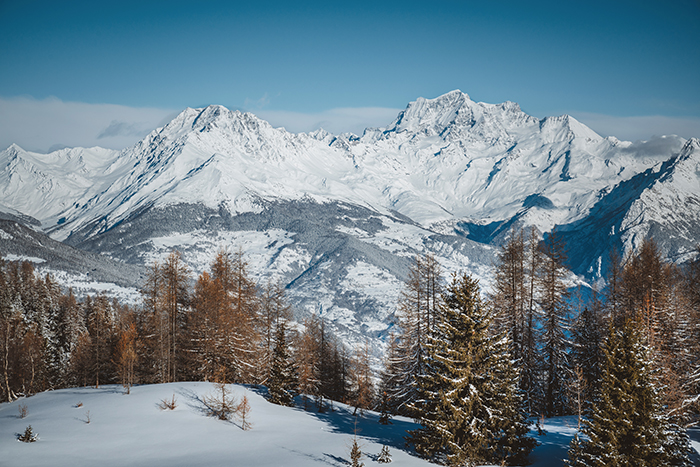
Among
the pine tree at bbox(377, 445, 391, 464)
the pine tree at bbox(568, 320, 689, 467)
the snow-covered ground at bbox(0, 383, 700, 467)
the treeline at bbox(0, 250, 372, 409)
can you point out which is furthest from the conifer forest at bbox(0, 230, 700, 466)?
the snow-covered ground at bbox(0, 383, 700, 467)

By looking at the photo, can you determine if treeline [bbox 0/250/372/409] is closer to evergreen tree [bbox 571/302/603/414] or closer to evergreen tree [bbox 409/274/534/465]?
evergreen tree [bbox 409/274/534/465]

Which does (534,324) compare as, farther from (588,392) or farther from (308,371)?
(308,371)

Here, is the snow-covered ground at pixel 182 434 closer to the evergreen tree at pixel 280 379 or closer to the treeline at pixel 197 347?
the evergreen tree at pixel 280 379

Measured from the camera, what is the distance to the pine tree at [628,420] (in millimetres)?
18250

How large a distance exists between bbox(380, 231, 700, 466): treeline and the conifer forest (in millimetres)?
81

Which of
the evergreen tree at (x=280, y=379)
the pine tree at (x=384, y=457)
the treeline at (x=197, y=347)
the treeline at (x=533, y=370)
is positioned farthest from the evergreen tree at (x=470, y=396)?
the treeline at (x=197, y=347)

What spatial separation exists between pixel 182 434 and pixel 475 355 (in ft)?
48.5

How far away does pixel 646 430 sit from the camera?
1822 cm

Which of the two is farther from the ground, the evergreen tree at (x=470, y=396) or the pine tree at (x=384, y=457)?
the evergreen tree at (x=470, y=396)

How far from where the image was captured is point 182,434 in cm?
2333

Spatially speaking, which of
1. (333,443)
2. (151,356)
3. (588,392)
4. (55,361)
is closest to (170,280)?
(151,356)

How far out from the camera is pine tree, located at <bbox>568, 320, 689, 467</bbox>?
18.2 m

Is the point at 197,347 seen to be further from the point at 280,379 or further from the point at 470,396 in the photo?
the point at 470,396

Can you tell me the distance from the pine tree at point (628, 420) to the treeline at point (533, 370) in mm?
46
